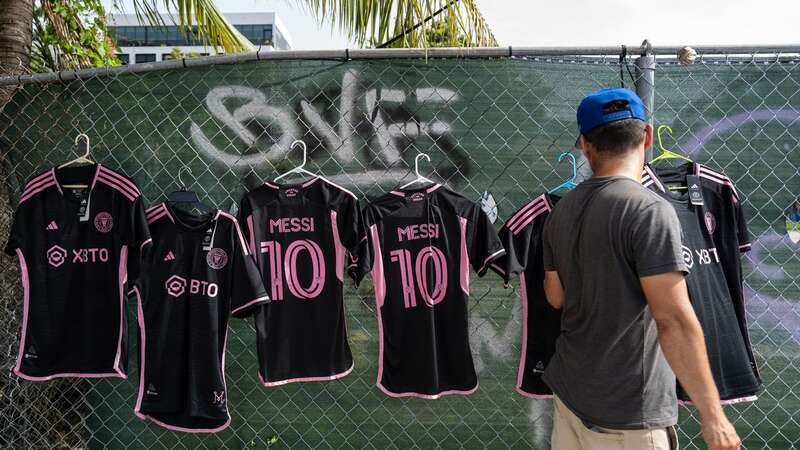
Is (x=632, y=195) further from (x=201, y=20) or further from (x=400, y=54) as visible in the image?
(x=201, y=20)

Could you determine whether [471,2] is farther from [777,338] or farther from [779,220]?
[777,338]

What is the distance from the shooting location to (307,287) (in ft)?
10.2

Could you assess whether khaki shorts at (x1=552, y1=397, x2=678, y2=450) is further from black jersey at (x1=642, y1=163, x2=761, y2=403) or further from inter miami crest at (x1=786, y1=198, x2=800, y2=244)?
inter miami crest at (x1=786, y1=198, x2=800, y2=244)

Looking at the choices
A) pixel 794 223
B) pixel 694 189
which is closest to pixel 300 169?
pixel 694 189

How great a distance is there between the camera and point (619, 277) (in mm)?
Result: 1924

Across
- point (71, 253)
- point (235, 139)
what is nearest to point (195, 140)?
point (235, 139)

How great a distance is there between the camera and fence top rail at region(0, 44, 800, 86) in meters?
3.02

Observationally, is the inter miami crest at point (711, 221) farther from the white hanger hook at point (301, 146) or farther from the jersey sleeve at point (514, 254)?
the white hanger hook at point (301, 146)

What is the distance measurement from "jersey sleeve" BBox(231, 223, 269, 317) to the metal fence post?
201 cm

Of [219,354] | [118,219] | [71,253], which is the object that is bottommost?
[219,354]

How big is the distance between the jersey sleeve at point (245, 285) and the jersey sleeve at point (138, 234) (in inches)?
17.8

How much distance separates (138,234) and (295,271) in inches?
31.6

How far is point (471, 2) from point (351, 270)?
232 cm

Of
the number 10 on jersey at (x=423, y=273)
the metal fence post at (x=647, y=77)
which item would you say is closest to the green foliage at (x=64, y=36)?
the number 10 on jersey at (x=423, y=273)
